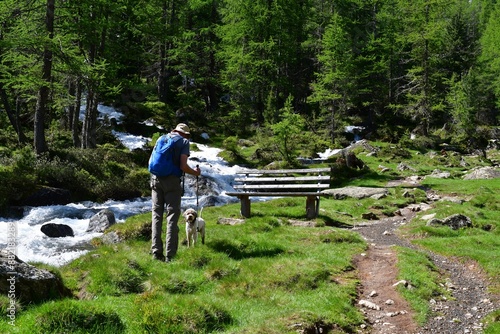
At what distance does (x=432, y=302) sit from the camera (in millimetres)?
8828

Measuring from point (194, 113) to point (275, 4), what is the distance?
17789mm

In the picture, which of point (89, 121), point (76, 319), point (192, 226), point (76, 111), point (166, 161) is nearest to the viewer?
point (76, 319)

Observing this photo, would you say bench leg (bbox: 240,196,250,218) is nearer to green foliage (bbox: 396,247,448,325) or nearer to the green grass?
the green grass

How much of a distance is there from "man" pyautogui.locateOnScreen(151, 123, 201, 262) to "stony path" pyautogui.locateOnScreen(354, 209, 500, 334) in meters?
4.69

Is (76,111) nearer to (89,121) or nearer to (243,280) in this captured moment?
(89,121)

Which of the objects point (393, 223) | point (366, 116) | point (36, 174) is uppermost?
point (366, 116)

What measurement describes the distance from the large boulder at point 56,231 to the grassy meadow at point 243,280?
2386 millimetres

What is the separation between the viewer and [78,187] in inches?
925

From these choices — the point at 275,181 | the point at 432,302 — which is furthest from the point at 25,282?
the point at 275,181

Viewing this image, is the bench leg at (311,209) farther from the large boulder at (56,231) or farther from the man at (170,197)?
the large boulder at (56,231)

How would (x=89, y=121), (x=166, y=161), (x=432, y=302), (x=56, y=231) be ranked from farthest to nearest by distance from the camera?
(x=89, y=121), (x=56, y=231), (x=166, y=161), (x=432, y=302)

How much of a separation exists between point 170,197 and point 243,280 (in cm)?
274

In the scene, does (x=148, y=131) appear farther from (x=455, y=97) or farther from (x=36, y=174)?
(x=455, y=97)

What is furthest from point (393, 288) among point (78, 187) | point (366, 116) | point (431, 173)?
point (366, 116)
